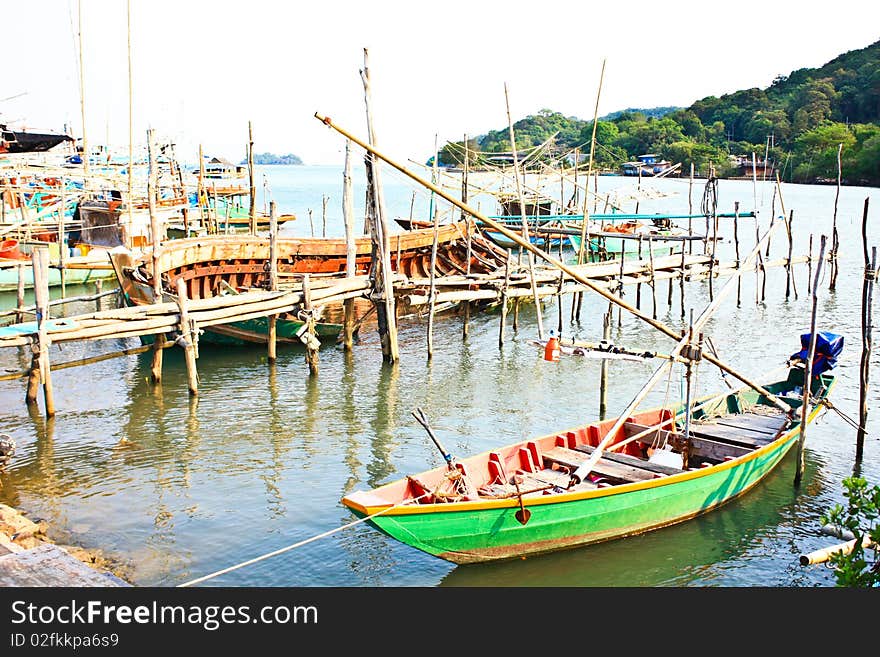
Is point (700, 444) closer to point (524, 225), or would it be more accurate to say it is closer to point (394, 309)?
point (524, 225)

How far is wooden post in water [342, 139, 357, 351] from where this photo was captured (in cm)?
1825

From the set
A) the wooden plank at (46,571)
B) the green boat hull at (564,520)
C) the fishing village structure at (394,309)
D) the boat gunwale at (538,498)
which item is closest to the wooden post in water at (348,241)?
the fishing village structure at (394,309)

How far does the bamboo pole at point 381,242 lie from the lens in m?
17.6

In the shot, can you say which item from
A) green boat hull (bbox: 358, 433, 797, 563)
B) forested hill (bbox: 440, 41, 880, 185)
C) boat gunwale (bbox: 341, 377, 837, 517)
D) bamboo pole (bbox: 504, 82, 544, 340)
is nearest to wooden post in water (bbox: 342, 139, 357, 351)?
bamboo pole (bbox: 504, 82, 544, 340)

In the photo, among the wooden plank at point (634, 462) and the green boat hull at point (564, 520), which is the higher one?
the wooden plank at point (634, 462)

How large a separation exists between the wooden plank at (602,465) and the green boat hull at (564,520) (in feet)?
1.43

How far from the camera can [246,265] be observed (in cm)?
2206

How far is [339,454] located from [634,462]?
5.00 meters

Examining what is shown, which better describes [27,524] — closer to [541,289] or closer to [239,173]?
[541,289]

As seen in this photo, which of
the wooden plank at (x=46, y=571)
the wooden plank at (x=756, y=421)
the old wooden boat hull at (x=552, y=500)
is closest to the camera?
the wooden plank at (x=46, y=571)

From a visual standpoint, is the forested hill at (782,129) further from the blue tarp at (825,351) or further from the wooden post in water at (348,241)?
the blue tarp at (825,351)

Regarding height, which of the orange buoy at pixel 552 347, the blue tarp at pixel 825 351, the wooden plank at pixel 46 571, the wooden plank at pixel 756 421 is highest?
the orange buoy at pixel 552 347

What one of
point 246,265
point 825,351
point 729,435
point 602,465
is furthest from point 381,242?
point 825,351

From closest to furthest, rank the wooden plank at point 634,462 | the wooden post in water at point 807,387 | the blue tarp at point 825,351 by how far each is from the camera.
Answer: the wooden plank at point 634,462 < the wooden post in water at point 807,387 < the blue tarp at point 825,351
